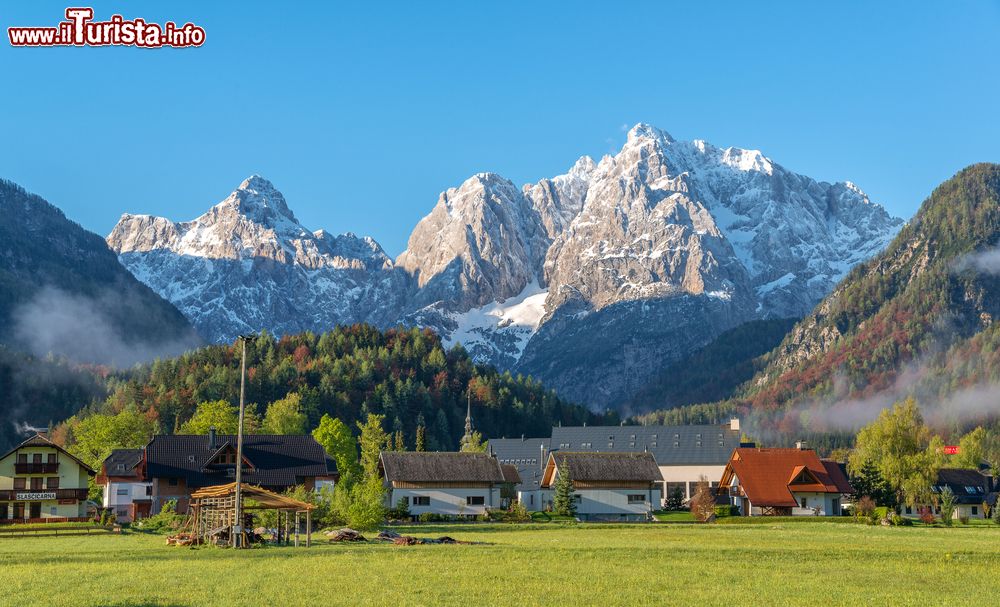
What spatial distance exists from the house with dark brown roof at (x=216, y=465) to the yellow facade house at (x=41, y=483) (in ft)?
24.6

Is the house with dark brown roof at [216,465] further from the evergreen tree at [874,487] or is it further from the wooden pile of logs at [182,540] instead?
the evergreen tree at [874,487]

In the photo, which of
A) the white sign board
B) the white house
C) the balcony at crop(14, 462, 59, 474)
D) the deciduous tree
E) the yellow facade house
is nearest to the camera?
the yellow facade house

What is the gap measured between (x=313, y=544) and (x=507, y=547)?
11.5 m

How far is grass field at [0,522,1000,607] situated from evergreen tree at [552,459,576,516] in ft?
157

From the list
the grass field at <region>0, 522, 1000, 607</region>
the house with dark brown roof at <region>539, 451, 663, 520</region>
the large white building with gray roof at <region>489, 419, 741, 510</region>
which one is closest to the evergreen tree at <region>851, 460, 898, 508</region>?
the house with dark brown roof at <region>539, 451, 663, 520</region>

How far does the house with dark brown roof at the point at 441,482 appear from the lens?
117 meters

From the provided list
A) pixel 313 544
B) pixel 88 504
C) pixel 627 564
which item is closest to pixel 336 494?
pixel 313 544

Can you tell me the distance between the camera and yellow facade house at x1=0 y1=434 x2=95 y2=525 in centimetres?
10069

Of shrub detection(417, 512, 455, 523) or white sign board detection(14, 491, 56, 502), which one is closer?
white sign board detection(14, 491, 56, 502)

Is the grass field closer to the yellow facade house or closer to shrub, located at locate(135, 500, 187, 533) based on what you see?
shrub, located at locate(135, 500, 187, 533)

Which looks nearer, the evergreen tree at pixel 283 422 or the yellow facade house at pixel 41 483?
the yellow facade house at pixel 41 483

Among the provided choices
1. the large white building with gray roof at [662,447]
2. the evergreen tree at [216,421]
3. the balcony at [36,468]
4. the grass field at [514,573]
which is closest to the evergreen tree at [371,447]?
the evergreen tree at [216,421]

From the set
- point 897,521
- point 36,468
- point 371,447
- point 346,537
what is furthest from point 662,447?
point 346,537
